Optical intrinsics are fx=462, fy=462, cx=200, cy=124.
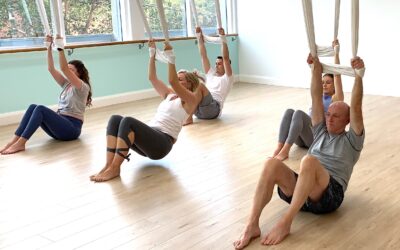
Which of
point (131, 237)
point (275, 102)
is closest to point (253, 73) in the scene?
point (275, 102)

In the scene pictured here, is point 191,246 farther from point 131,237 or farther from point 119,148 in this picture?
point 119,148

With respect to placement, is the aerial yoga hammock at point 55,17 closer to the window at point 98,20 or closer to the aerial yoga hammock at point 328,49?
the aerial yoga hammock at point 328,49

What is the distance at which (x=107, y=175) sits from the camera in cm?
342

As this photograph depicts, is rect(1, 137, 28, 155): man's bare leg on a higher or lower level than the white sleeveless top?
lower

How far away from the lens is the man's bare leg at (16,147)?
14.1 ft

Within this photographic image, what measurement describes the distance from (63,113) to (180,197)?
2101mm

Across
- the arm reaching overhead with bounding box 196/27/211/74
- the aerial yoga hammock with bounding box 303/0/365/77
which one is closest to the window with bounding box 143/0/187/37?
the arm reaching overhead with bounding box 196/27/211/74

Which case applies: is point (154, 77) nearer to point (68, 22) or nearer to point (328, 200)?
point (328, 200)

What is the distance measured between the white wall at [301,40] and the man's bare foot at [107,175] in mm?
4687

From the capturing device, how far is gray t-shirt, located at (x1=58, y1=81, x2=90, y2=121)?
4535mm

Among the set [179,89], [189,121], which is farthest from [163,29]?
→ [189,121]

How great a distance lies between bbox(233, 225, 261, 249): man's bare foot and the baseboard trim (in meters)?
4.17

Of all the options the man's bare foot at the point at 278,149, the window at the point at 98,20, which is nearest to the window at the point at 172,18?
the window at the point at 98,20

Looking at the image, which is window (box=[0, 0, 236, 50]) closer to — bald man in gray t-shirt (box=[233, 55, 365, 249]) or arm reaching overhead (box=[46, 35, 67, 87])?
arm reaching overhead (box=[46, 35, 67, 87])
